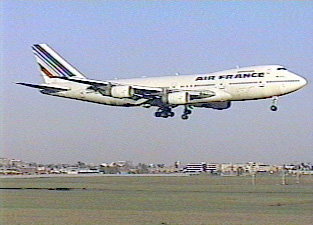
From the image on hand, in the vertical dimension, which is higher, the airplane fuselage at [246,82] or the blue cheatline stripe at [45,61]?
the blue cheatline stripe at [45,61]

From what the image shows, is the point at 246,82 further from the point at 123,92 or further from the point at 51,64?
the point at 51,64

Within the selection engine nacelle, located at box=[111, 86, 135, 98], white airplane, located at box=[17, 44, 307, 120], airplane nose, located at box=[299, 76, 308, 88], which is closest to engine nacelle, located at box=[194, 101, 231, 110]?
white airplane, located at box=[17, 44, 307, 120]

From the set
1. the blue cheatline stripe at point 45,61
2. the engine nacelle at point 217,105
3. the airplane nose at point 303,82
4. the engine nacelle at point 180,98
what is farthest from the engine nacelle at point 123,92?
the airplane nose at point 303,82

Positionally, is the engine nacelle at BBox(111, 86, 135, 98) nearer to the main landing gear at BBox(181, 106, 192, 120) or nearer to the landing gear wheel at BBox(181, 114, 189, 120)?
the main landing gear at BBox(181, 106, 192, 120)

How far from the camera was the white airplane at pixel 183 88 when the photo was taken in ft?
194

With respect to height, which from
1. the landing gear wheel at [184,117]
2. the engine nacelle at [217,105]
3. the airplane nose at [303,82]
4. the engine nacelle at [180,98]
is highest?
the airplane nose at [303,82]

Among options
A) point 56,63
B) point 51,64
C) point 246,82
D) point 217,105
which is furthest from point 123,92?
point 51,64

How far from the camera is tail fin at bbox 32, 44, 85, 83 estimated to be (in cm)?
7525

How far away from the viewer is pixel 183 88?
6406cm

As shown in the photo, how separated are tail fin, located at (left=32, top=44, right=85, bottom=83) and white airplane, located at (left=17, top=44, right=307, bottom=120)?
108 millimetres

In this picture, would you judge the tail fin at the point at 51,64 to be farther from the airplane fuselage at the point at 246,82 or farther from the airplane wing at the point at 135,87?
the airplane fuselage at the point at 246,82

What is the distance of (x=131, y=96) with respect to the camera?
216 feet

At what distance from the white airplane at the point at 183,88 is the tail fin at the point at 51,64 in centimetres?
11

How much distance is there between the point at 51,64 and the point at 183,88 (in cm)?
1875
